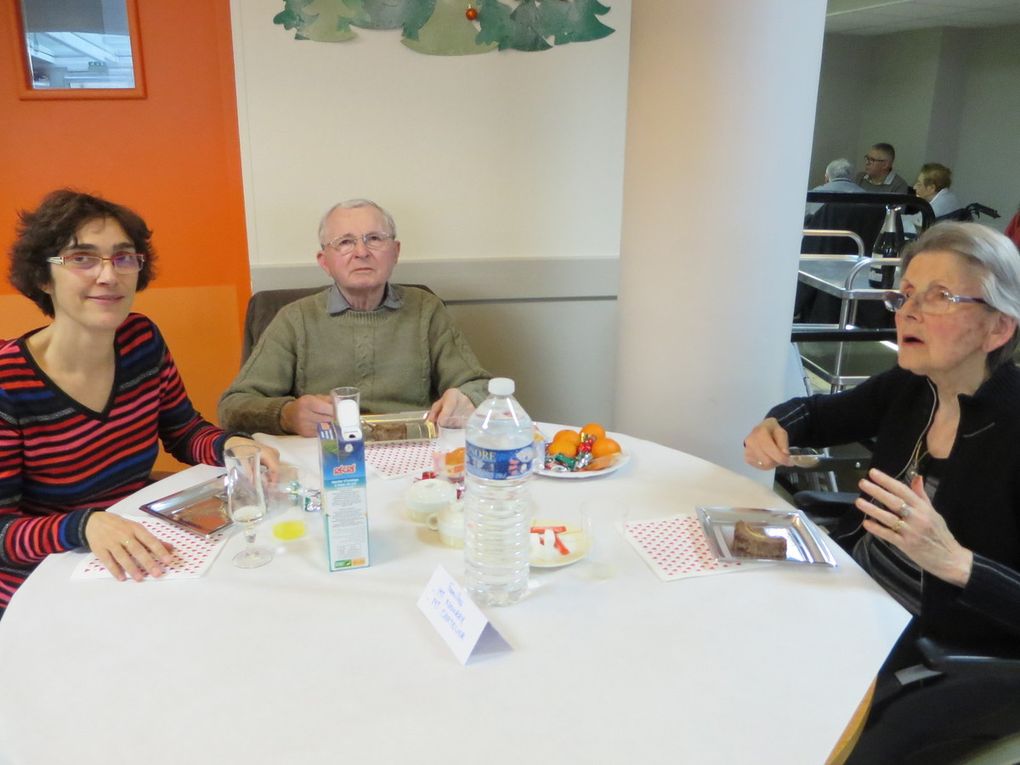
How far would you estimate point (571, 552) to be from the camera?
1229 millimetres

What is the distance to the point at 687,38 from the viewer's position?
1955mm

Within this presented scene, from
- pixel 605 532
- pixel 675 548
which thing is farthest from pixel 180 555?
pixel 675 548

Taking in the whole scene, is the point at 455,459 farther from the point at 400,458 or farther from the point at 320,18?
the point at 320,18

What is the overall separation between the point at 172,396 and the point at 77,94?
4.81 feet

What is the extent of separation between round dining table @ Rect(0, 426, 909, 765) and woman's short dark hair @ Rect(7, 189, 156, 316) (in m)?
0.62

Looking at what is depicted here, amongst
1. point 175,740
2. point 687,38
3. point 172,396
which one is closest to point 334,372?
point 172,396

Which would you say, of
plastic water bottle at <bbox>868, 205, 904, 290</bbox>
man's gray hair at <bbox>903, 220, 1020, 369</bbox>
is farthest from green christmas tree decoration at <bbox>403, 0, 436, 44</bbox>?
plastic water bottle at <bbox>868, 205, 904, 290</bbox>

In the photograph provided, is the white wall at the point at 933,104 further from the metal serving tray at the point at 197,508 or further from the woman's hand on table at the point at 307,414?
the metal serving tray at the point at 197,508

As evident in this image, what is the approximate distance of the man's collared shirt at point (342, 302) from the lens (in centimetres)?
220

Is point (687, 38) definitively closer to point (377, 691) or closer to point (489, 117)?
point (489, 117)

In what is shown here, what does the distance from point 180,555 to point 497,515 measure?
0.52 m

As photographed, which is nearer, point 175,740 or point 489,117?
point 175,740

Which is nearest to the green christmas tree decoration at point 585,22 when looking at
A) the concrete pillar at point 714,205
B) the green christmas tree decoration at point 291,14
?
the concrete pillar at point 714,205

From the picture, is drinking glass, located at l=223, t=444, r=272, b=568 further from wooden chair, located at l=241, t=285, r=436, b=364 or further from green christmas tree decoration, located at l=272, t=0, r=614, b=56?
green christmas tree decoration, located at l=272, t=0, r=614, b=56
